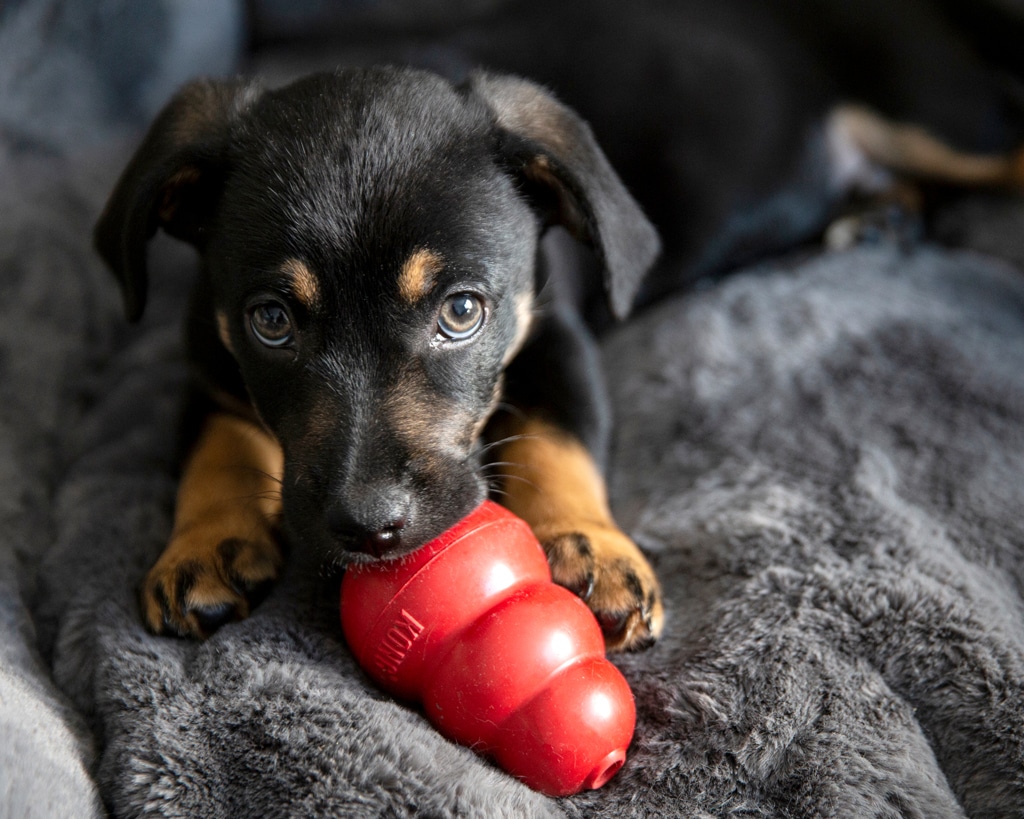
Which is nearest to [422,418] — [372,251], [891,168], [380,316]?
[380,316]

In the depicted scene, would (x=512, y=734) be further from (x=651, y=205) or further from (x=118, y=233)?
(x=651, y=205)

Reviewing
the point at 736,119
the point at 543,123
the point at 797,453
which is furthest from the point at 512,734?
the point at 736,119

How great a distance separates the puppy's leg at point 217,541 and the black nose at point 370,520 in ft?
1.11

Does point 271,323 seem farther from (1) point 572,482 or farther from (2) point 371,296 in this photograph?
(1) point 572,482

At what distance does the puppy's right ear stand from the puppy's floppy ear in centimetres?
59

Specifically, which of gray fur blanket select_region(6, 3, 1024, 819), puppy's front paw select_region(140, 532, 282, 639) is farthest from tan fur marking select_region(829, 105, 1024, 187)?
puppy's front paw select_region(140, 532, 282, 639)

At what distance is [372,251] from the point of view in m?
1.79

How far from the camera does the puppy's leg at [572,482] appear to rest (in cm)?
188

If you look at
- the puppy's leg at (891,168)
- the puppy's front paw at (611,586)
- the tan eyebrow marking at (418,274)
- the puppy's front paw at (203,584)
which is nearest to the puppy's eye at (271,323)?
the tan eyebrow marking at (418,274)

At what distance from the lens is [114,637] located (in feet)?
5.86

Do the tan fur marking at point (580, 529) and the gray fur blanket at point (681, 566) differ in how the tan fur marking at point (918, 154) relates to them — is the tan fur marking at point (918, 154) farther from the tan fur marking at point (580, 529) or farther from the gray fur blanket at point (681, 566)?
the tan fur marking at point (580, 529)

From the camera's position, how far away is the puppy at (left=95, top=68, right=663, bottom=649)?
1791 mm

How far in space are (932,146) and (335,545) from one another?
3037 millimetres

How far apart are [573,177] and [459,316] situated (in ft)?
1.32
